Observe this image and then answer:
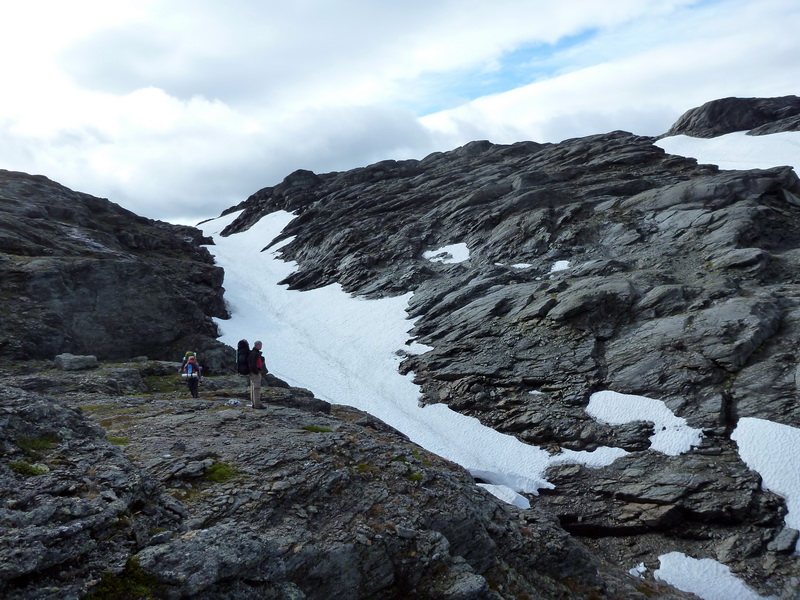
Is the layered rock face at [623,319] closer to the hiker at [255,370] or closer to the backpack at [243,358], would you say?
the hiker at [255,370]

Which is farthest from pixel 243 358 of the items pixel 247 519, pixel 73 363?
pixel 73 363

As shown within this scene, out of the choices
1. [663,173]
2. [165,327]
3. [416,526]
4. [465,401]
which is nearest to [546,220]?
[663,173]

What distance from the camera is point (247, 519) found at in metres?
10.4

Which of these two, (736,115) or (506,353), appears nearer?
(506,353)

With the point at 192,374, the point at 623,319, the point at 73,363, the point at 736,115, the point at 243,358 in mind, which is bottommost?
the point at 623,319

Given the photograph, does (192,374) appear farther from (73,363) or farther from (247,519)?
(247,519)

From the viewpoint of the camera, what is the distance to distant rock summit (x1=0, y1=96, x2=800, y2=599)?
10.8 metres

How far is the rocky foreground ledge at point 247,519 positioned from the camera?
26.1 ft

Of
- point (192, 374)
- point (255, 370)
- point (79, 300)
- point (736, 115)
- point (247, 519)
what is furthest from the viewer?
point (736, 115)

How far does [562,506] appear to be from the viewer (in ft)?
80.6

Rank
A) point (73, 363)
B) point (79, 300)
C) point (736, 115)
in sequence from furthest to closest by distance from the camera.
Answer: point (736, 115), point (79, 300), point (73, 363)

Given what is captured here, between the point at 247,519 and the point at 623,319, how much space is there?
32.1 metres

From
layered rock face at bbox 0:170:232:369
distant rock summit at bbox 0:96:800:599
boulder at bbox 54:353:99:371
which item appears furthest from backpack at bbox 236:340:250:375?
layered rock face at bbox 0:170:232:369

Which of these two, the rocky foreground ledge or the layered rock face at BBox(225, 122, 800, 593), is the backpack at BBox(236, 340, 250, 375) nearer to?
the rocky foreground ledge
